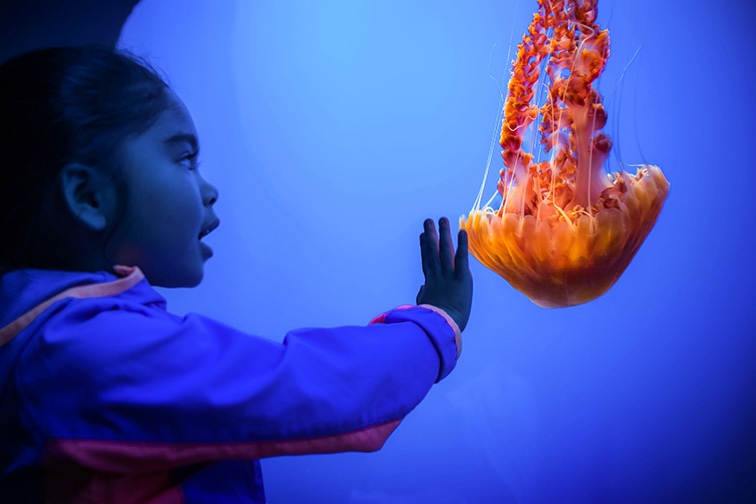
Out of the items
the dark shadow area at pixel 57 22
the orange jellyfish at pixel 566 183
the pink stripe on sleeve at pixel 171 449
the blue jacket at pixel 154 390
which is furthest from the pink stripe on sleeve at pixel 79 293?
the dark shadow area at pixel 57 22

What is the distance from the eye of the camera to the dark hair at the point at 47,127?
62 cm

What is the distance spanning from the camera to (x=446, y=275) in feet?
2.42

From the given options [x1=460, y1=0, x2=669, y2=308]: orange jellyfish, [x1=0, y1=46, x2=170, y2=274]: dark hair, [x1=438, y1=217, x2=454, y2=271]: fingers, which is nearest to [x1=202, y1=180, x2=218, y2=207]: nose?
[x1=0, y1=46, x2=170, y2=274]: dark hair

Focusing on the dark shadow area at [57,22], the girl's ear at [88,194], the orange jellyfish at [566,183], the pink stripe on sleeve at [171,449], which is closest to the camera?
the pink stripe on sleeve at [171,449]

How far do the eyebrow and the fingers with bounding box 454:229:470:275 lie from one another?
41 cm

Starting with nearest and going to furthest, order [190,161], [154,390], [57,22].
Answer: [154,390] < [190,161] < [57,22]

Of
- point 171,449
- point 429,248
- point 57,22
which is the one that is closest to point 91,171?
point 171,449

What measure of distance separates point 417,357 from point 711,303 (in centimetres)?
130

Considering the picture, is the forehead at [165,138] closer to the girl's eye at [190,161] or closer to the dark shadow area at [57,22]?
the girl's eye at [190,161]

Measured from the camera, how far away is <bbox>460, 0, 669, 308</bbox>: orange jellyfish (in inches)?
42.8

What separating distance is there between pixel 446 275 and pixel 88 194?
494mm

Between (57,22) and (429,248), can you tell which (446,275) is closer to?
(429,248)

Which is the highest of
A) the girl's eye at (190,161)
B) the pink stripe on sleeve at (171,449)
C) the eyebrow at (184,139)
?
the eyebrow at (184,139)

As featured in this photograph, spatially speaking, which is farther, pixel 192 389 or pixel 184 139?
pixel 184 139
